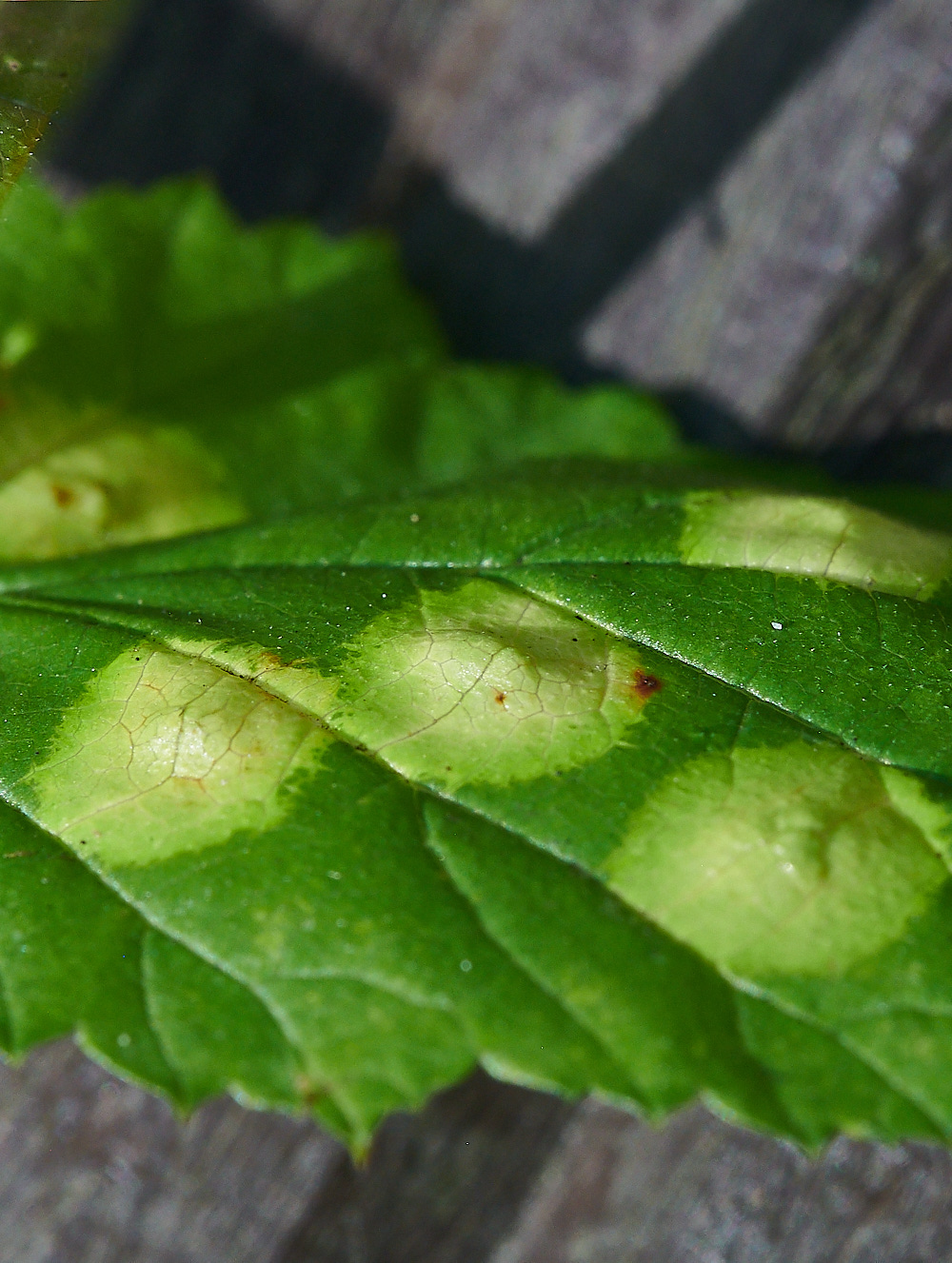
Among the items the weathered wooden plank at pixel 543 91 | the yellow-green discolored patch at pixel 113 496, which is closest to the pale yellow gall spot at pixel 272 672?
the yellow-green discolored patch at pixel 113 496

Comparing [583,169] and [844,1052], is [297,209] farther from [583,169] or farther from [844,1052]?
[844,1052]

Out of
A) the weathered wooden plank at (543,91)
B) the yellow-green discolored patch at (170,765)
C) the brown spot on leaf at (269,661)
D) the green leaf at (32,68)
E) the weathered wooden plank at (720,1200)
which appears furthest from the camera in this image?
the weathered wooden plank at (543,91)

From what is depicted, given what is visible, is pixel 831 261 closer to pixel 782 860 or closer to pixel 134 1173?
pixel 782 860

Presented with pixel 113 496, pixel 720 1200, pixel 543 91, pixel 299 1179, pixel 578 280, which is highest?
pixel 543 91

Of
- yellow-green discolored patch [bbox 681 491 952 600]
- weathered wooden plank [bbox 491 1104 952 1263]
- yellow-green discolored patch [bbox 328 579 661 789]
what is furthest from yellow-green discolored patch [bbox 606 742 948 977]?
weathered wooden plank [bbox 491 1104 952 1263]

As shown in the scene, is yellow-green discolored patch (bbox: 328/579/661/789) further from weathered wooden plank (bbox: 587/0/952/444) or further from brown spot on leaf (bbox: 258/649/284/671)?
weathered wooden plank (bbox: 587/0/952/444)

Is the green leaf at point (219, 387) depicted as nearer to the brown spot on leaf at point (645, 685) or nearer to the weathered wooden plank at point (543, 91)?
the weathered wooden plank at point (543, 91)

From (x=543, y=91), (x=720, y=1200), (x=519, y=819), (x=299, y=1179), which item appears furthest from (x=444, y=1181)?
(x=543, y=91)
